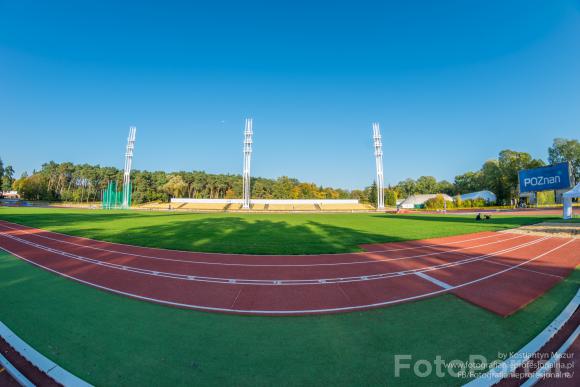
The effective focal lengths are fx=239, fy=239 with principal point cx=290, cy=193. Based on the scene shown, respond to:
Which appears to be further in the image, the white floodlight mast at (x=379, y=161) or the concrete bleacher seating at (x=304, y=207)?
the concrete bleacher seating at (x=304, y=207)

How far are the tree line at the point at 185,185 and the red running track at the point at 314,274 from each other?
7934cm

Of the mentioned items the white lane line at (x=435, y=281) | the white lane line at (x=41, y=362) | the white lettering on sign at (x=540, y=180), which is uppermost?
the white lettering on sign at (x=540, y=180)

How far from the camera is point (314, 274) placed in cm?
839

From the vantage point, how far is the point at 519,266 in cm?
916

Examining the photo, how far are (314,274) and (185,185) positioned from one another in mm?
105177

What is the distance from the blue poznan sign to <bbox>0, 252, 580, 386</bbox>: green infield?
2668 cm

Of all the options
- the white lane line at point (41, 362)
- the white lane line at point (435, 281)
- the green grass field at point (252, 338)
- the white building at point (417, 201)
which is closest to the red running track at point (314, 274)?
the white lane line at point (435, 281)

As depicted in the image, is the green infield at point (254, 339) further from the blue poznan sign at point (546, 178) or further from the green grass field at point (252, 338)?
the blue poznan sign at point (546, 178)

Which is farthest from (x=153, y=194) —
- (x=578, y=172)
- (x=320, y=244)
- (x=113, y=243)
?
(x=578, y=172)

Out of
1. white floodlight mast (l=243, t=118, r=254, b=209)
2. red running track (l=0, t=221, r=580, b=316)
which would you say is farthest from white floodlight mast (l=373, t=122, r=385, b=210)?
red running track (l=0, t=221, r=580, b=316)

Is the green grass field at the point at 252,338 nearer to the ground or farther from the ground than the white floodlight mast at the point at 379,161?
nearer to the ground

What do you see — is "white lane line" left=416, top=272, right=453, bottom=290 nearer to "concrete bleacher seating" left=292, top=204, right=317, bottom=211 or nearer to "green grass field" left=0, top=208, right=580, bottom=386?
"green grass field" left=0, top=208, right=580, bottom=386

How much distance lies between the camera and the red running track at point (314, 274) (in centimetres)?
615

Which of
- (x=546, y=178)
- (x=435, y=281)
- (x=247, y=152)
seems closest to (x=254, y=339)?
(x=435, y=281)
